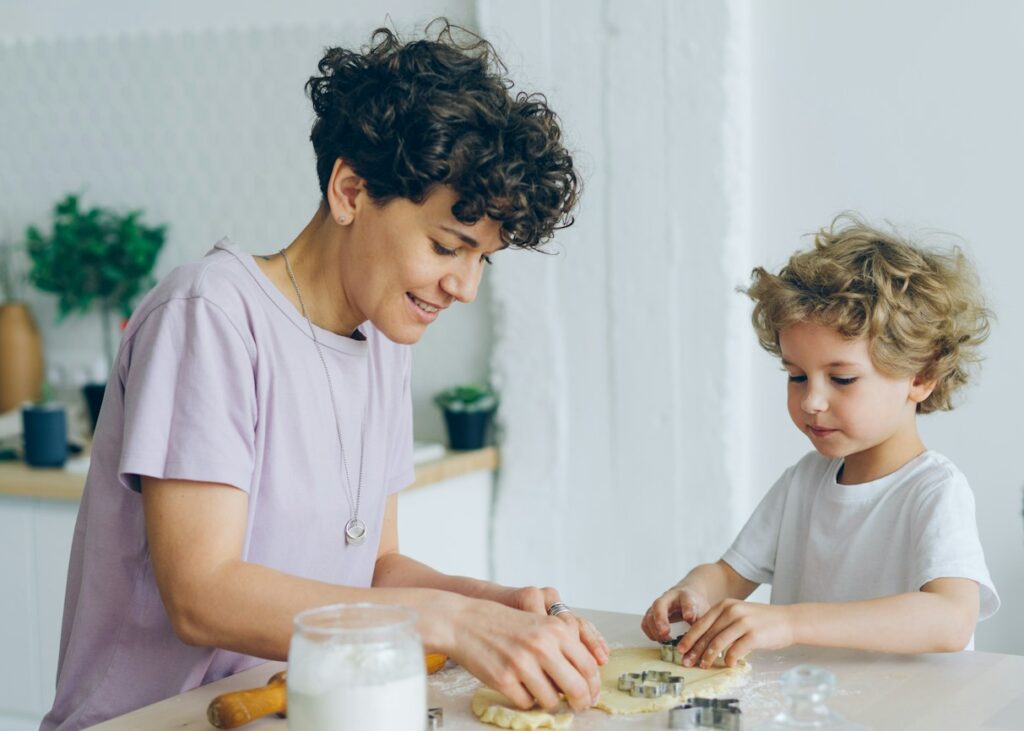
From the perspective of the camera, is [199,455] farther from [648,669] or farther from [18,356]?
[18,356]

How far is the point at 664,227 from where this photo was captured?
8.68 ft

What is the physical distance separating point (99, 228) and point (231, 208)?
0.35 metres

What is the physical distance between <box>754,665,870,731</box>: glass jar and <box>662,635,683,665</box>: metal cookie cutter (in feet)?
0.69

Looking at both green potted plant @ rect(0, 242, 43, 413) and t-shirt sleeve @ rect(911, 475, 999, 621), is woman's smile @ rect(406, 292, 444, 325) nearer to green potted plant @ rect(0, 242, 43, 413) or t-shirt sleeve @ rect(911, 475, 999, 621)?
t-shirt sleeve @ rect(911, 475, 999, 621)

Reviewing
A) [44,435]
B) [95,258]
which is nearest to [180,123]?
[95,258]

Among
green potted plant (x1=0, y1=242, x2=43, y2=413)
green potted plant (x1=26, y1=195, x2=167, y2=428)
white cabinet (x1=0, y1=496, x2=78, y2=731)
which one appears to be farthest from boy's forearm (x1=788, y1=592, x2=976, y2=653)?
green potted plant (x1=0, y1=242, x2=43, y2=413)

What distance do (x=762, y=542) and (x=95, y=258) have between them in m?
2.08

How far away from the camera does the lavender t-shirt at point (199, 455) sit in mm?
1208

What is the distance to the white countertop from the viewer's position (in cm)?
109

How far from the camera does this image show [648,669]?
125cm

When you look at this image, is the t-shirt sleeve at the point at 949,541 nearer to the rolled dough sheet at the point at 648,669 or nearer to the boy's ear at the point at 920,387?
the boy's ear at the point at 920,387

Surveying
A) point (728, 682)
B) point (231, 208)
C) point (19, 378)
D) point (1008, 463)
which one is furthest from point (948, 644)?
point (19, 378)

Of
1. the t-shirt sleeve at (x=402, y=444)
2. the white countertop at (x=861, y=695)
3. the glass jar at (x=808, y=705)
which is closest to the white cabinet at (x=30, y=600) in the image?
the t-shirt sleeve at (x=402, y=444)

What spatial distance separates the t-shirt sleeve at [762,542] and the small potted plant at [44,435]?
1747 mm
